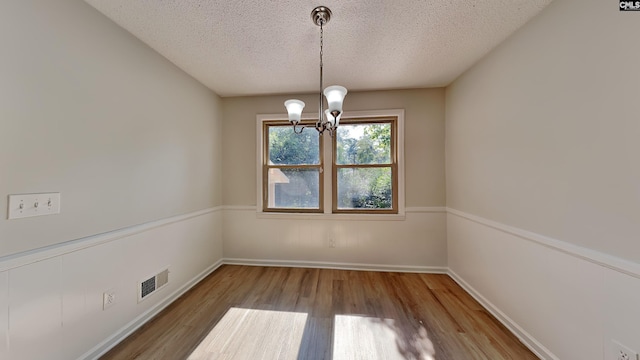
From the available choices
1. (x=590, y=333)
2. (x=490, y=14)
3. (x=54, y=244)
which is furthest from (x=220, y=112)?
(x=590, y=333)

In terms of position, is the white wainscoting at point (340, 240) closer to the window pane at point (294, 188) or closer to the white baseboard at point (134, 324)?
the window pane at point (294, 188)

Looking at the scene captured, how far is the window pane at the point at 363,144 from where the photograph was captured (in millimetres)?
3148

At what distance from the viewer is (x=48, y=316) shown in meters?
1.33

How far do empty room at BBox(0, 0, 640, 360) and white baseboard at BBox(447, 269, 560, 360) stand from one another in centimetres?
2

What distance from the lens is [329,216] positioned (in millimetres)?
3133

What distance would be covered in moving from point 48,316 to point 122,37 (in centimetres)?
199

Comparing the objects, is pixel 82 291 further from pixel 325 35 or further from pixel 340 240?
pixel 325 35

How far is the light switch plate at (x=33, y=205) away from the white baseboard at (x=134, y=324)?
1.01m

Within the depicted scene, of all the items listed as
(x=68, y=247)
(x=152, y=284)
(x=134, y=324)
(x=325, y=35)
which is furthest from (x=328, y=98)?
(x=134, y=324)

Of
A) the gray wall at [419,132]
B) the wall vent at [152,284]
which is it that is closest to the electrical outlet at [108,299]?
the wall vent at [152,284]

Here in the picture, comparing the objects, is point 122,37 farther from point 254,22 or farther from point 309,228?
point 309,228

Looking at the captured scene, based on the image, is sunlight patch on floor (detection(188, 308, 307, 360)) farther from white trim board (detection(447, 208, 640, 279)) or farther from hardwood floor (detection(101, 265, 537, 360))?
white trim board (detection(447, 208, 640, 279))

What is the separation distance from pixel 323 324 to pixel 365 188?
1767mm

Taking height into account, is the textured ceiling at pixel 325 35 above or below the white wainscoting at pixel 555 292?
above
